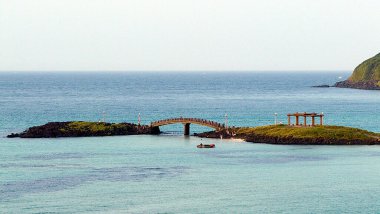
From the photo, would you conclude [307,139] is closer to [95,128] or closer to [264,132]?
[264,132]

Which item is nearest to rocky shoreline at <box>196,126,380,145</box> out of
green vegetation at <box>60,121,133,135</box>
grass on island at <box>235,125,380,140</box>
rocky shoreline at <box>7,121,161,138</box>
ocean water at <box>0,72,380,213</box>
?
grass on island at <box>235,125,380,140</box>

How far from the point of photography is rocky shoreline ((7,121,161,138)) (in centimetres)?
16818

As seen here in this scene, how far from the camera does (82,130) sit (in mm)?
170750

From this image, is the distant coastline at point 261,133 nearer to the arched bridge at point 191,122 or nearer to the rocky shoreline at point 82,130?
the rocky shoreline at point 82,130

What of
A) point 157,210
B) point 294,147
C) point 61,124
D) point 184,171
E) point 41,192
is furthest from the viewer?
point 61,124

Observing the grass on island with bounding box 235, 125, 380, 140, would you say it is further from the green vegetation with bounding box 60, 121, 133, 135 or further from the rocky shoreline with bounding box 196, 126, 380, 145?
the green vegetation with bounding box 60, 121, 133, 135

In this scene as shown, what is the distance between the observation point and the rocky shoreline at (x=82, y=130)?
6621 inches

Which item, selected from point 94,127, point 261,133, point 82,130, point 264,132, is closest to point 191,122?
point 261,133

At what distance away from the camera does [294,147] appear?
15050 cm

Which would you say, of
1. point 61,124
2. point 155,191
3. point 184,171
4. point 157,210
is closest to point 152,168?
point 184,171

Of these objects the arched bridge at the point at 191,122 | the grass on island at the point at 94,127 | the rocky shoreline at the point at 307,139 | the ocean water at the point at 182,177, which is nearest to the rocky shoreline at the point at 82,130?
the grass on island at the point at 94,127

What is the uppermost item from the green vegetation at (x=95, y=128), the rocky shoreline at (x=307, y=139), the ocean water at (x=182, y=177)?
the green vegetation at (x=95, y=128)

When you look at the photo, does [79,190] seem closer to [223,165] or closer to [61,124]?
[223,165]

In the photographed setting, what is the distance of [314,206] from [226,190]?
13.1m
